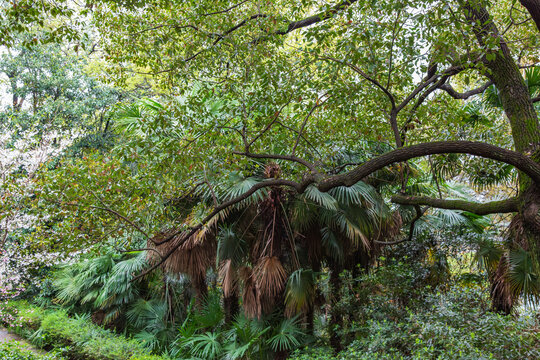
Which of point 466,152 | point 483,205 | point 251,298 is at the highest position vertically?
point 466,152

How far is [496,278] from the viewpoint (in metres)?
5.43

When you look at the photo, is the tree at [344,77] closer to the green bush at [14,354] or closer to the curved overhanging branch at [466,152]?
the curved overhanging branch at [466,152]

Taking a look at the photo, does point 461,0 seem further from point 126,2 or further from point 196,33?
point 126,2

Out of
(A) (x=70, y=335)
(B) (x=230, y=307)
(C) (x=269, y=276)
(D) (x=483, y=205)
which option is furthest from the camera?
(A) (x=70, y=335)

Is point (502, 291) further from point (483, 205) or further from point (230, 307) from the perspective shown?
point (230, 307)

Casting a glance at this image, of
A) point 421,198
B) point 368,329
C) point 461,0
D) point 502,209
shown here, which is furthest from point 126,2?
point 368,329

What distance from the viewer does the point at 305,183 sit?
177 inches

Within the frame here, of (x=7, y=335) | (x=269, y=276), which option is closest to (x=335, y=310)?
(x=269, y=276)

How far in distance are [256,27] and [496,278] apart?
4.64 metres

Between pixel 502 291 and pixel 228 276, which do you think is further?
pixel 228 276

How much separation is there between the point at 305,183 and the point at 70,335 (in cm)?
609

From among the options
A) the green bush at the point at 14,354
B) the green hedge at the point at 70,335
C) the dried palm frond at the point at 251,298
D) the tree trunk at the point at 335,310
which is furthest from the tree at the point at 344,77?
the green bush at the point at 14,354

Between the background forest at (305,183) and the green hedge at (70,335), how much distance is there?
0.06 meters

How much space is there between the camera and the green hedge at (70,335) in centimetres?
682
